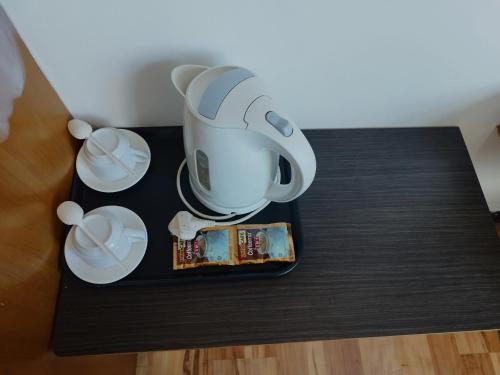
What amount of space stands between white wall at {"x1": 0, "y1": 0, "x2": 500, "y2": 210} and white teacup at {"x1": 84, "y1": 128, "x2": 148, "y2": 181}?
0.08 metres

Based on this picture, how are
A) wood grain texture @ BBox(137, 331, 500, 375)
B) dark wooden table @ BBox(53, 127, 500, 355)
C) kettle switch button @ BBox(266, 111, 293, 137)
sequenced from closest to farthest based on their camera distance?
kettle switch button @ BBox(266, 111, 293, 137)
dark wooden table @ BBox(53, 127, 500, 355)
wood grain texture @ BBox(137, 331, 500, 375)

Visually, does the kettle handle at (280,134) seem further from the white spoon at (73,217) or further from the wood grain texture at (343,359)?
the wood grain texture at (343,359)

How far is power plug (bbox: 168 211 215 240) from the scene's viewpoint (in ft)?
2.23

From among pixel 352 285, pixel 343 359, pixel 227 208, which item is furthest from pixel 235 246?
pixel 343 359

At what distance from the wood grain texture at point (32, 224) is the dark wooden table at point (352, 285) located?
45 millimetres

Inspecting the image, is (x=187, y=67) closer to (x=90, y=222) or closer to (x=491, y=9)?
(x=90, y=222)

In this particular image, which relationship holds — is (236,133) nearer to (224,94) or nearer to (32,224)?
(224,94)

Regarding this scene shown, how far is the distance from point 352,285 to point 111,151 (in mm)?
492

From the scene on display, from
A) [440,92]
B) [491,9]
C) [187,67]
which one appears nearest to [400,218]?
[440,92]

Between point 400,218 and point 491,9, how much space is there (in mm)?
379

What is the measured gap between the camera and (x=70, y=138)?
749 millimetres

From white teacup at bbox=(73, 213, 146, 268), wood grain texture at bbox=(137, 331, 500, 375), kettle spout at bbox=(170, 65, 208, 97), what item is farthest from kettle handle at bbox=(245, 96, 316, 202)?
wood grain texture at bbox=(137, 331, 500, 375)

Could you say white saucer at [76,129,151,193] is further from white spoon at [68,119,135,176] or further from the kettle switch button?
the kettle switch button

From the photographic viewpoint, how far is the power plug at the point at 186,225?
68 centimetres
